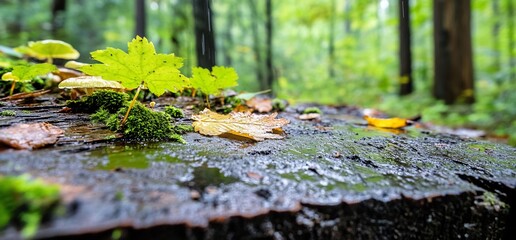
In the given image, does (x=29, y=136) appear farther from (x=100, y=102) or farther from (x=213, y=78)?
(x=213, y=78)

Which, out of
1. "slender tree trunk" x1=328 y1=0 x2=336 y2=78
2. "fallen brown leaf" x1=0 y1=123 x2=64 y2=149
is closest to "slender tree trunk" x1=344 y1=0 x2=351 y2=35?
"slender tree trunk" x1=328 y1=0 x2=336 y2=78

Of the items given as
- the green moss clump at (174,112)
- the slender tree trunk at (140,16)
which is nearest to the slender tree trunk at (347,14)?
the slender tree trunk at (140,16)

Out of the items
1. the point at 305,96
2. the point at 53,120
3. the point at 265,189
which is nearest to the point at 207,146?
the point at 265,189

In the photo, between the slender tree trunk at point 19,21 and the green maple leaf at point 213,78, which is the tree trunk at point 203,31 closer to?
the green maple leaf at point 213,78

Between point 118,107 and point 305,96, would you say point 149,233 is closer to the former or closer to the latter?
point 118,107

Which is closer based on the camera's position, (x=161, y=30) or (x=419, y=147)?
(x=419, y=147)

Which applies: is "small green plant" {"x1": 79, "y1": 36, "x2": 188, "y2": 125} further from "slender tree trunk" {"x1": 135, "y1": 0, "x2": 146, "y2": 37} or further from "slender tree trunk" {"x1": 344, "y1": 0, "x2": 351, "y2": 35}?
"slender tree trunk" {"x1": 344, "y1": 0, "x2": 351, "y2": 35}
